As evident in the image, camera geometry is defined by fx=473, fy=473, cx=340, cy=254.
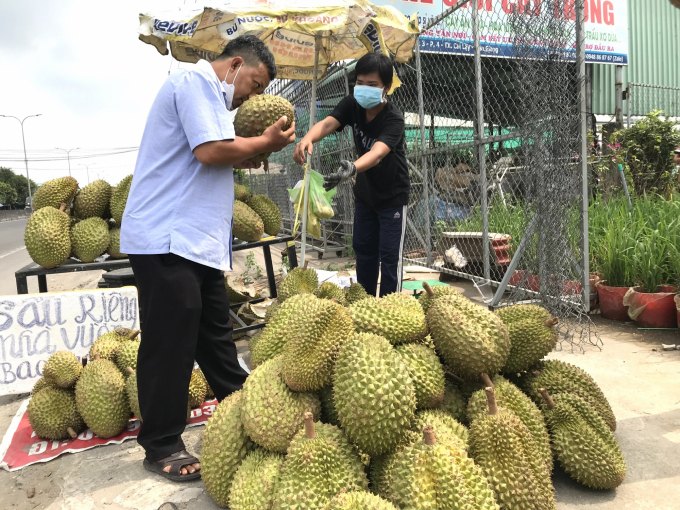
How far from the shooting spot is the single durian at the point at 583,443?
73.9 inches

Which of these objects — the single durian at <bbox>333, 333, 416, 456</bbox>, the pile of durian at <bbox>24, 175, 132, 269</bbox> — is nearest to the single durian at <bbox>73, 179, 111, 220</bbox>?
the pile of durian at <bbox>24, 175, 132, 269</bbox>

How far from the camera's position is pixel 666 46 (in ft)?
43.9

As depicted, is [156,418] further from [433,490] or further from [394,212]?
[394,212]

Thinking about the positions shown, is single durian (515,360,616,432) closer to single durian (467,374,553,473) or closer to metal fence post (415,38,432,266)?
single durian (467,374,553,473)

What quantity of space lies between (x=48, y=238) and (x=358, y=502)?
319 centimetres

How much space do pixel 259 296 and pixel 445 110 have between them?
3072 mm

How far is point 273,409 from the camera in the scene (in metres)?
1.76

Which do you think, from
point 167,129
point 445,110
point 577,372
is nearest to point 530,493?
point 577,372

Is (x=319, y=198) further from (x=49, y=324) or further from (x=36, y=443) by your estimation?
(x=36, y=443)

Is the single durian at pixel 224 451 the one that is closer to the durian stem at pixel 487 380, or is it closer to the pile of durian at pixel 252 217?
the durian stem at pixel 487 380

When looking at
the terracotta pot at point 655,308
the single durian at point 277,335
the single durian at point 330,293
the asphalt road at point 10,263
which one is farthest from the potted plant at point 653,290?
the asphalt road at point 10,263

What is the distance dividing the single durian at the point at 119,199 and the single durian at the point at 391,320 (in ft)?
8.57

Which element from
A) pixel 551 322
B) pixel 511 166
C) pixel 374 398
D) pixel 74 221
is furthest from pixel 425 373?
pixel 511 166

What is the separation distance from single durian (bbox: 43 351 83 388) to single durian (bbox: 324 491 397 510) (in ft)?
6.33
